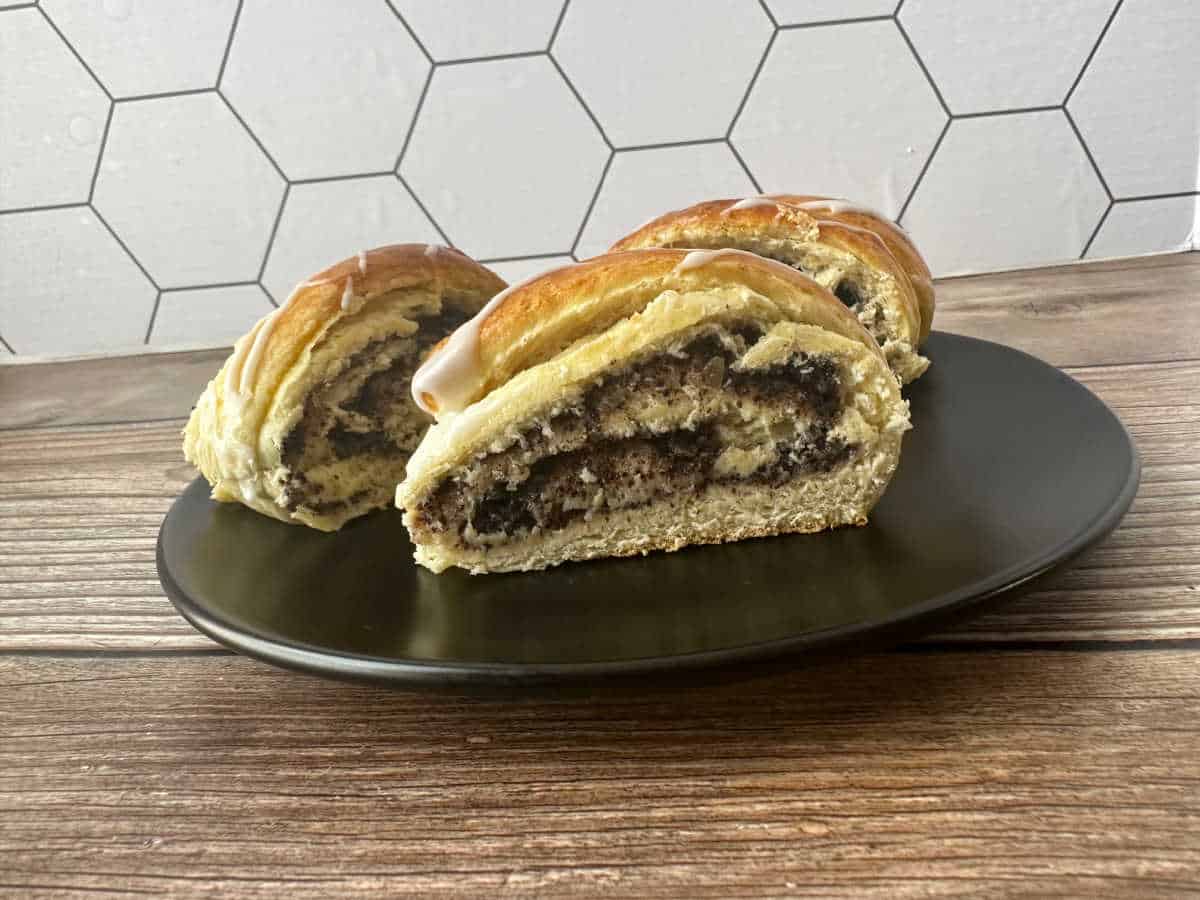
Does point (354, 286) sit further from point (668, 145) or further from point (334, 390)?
point (668, 145)

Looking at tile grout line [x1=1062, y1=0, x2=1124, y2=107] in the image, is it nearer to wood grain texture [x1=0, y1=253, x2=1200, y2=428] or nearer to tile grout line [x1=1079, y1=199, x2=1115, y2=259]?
tile grout line [x1=1079, y1=199, x2=1115, y2=259]

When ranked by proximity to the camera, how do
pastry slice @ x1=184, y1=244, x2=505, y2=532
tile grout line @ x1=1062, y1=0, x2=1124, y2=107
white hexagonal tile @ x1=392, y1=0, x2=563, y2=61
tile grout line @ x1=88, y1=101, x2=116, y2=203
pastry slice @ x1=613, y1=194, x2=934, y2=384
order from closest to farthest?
pastry slice @ x1=184, y1=244, x2=505, y2=532
pastry slice @ x1=613, y1=194, x2=934, y2=384
tile grout line @ x1=1062, y1=0, x2=1124, y2=107
white hexagonal tile @ x1=392, y1=0, x2=563, y2=61
tile grout line @ x1=88, y1=101, x2=116, y2=203

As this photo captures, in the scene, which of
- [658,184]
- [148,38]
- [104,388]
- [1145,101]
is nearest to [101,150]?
[148,38]

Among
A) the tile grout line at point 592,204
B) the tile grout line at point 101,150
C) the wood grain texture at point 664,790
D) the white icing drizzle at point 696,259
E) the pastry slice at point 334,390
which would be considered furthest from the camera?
the tile grout line at point 101,150

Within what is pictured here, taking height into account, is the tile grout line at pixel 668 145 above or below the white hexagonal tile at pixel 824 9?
below

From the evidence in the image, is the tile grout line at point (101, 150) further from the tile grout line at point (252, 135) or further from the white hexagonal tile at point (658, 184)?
the white hexagonal tile at point (658, 184)

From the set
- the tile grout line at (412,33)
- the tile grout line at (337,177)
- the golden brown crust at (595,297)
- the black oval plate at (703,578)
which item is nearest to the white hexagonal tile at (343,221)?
the tile grout line at (337,177)

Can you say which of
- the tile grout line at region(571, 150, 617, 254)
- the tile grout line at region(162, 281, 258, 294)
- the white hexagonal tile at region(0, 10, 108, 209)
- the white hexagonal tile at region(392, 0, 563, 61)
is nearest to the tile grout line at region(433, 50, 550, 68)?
the white hexagonal tile at region(392, 0, 563, 61)
